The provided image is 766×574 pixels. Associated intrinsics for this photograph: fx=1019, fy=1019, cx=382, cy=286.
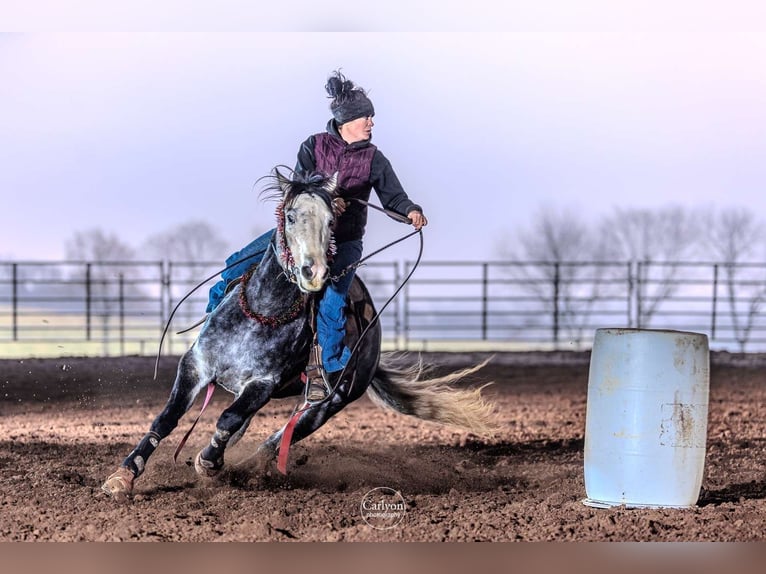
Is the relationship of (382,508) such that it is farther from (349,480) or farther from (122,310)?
(122,310)

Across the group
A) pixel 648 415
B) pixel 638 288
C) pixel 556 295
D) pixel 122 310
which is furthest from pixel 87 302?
pixel 648 415

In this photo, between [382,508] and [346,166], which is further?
[346,166]

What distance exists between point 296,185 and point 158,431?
3.83 feet

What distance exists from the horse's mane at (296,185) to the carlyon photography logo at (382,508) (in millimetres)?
1237

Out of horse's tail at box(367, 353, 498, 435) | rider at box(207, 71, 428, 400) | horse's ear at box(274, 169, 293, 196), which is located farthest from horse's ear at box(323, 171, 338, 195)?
horse's tail at box(367, 353, 498, 435)

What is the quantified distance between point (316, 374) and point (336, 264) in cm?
50

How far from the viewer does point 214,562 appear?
3.72 meters

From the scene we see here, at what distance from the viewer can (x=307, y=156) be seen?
458 cm

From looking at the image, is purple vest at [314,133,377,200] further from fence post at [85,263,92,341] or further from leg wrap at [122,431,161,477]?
fence post at [85,263,92,341]

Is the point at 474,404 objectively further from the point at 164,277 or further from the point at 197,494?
the point at 164,277

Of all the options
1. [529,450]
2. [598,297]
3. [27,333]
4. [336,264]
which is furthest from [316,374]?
[598,297]

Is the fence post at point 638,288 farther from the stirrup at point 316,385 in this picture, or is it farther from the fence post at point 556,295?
the stirrup at point 316,385

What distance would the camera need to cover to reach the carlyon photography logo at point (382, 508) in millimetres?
4027

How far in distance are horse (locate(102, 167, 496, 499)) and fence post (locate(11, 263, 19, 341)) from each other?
620 centimetres
